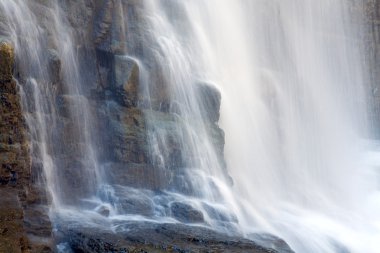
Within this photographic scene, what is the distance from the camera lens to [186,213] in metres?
13.0

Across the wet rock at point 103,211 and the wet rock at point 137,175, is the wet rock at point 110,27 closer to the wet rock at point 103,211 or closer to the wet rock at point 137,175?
the wet rock at point 137,175

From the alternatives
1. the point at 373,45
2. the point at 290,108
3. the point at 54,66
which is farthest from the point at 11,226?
the point at 373,45

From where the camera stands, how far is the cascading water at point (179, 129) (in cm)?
1291

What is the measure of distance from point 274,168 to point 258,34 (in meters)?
8.31

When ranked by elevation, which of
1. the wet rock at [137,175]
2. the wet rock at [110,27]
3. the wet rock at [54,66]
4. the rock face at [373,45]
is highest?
the rock face at [373,45]

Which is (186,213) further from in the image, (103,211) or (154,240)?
(154,240)

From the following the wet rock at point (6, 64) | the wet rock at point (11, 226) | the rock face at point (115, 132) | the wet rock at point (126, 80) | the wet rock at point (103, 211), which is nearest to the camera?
the wet rock at point (11, 226)

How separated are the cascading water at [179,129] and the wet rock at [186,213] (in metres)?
0.03

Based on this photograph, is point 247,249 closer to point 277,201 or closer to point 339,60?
point 277,201

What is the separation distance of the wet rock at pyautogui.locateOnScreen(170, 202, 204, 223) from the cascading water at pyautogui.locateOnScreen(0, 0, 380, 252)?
1.3 inches

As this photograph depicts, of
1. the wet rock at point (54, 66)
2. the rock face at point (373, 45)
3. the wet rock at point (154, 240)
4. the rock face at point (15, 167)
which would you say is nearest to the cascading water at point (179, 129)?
the wet rock at point (54, 66)

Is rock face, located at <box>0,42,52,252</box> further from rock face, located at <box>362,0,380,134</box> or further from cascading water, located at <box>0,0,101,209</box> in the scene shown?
rock face, located at <box>362,0,380,134</box>

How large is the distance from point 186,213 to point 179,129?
3288 millimetres

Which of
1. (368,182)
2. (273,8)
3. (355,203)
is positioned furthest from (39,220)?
(273,8)
